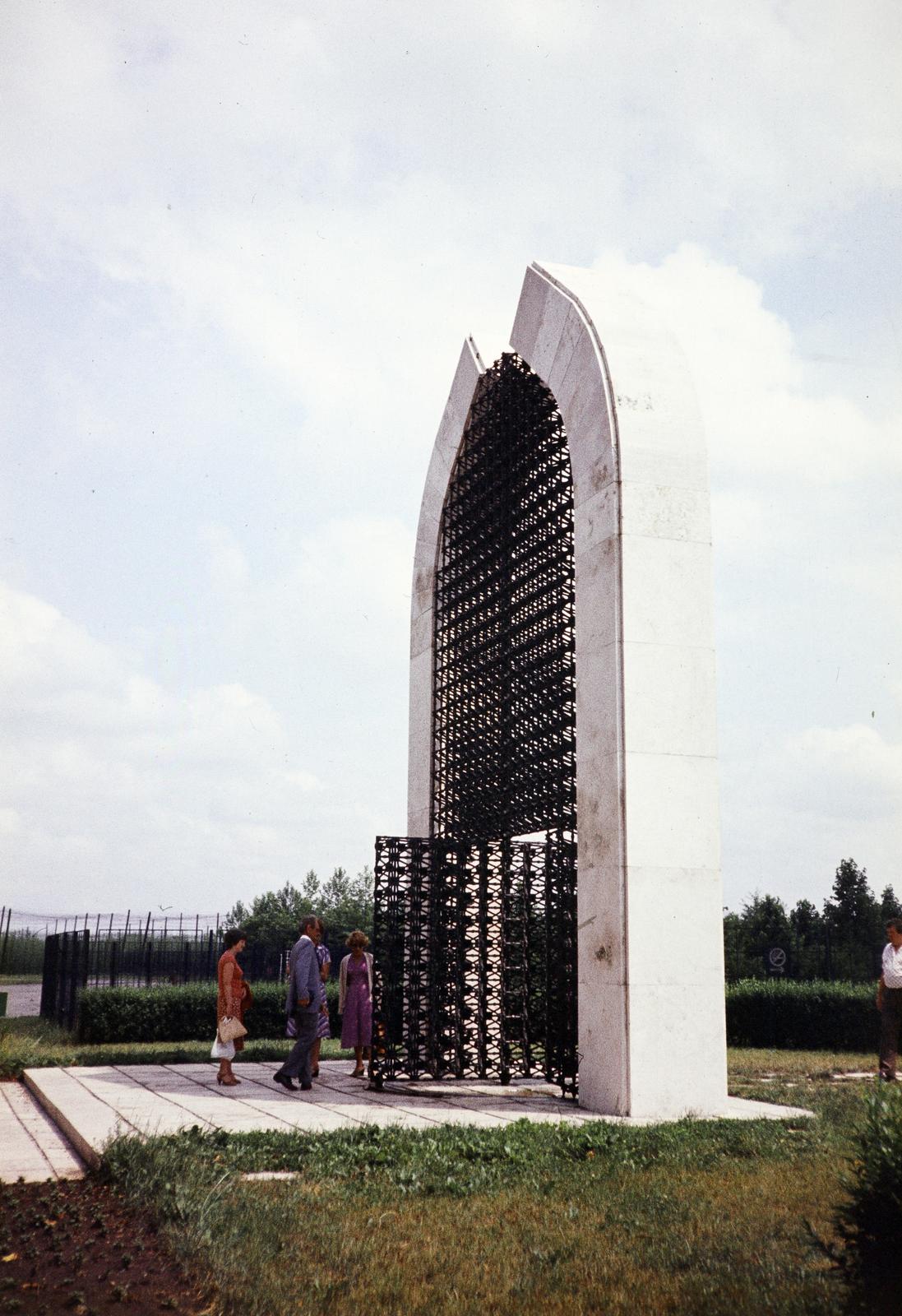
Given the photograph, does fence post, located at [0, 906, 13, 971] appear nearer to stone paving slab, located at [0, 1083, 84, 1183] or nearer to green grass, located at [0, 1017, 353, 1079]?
green grass, located at [0, 1017, 353, 1079]

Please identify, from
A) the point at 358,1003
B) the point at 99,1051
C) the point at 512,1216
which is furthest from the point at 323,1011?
the point at 512,1216

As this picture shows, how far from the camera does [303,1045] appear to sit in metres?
10.8

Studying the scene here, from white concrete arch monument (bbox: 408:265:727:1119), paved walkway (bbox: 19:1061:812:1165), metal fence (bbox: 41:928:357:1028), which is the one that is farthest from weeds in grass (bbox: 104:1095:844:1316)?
metal fence (bbox: 41:928:357:1028)

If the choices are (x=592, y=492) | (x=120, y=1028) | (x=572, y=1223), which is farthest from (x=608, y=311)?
(x=120, y=1028)

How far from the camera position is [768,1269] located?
497 centimetres

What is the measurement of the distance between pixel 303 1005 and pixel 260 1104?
4.14 ft

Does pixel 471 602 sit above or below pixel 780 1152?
above

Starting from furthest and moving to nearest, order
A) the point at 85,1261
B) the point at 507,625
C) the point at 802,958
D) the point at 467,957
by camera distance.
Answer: the point at 802,958 → the point at 507,625 → the point at 467,957 → the point at 85,1261

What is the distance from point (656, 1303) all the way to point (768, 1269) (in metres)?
0.61

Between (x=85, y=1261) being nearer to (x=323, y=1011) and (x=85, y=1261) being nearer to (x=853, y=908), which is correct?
(x=323, y=1011)

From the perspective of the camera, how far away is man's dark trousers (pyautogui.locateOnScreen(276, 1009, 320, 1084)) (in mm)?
10820

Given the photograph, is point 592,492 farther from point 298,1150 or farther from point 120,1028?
point 120,1028

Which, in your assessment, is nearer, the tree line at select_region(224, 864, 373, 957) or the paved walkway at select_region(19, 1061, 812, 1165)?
the paved walkway at select_region(19, 1061, 812, 1165)

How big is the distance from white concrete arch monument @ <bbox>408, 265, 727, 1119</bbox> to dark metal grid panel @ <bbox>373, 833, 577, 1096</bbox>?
47.1 inches
